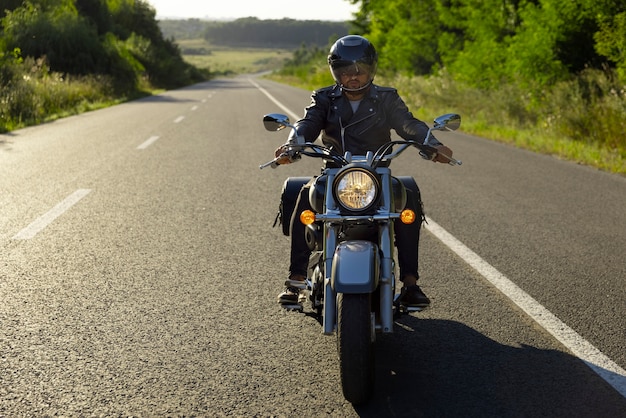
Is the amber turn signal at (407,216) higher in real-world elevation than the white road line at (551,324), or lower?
higher

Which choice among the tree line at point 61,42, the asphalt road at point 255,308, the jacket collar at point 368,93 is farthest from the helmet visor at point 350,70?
the tree line at point 61,42

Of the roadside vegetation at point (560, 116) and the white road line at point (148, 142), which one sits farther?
the white road line at point (148, 142)

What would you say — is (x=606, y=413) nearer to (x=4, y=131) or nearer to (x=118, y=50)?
(x=4, y=131)

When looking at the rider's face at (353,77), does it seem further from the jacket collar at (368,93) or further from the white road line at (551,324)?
Answer: the white road line at (551,324)

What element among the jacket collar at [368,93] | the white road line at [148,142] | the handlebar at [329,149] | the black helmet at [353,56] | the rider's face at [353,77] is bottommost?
the white road line at [148,142]

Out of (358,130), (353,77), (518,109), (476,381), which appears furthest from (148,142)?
(476,381)

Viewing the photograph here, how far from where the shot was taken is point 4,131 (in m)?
16.0

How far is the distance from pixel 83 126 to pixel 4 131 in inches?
71.8

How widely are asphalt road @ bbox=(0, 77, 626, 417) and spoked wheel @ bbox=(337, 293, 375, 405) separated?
12 cm

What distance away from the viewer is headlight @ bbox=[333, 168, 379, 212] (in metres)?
3.32

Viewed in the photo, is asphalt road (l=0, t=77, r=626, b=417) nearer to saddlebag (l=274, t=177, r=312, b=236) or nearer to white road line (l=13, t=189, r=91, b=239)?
white road line (l=13, t=189, r=91, b=239)

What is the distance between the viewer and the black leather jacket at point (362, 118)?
13.6ft

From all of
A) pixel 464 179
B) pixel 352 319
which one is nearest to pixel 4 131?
pixel 464 179

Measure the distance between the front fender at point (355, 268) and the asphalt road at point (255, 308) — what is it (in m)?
0.53
